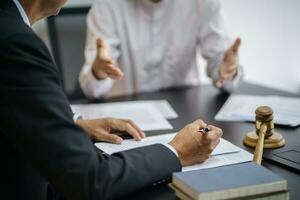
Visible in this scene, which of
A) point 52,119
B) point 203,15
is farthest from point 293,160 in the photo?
point 203,15

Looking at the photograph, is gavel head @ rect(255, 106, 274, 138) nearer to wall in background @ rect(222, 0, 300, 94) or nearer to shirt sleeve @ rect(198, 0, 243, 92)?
shirt sleeve @ rect(198, 0, 243, 92)

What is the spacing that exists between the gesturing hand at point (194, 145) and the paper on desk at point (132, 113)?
0.30 m

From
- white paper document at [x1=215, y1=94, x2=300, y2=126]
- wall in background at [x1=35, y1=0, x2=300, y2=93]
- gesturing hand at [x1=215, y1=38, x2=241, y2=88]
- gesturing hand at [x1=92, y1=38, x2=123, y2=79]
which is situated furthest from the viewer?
wall in background at [x1=35, y1=0, x2=300, y2=93]

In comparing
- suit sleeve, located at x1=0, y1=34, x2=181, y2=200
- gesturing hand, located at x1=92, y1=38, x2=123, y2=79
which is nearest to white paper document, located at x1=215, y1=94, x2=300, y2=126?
gesturing hand, located at x1=92, y1=38, x2=123, y2=79

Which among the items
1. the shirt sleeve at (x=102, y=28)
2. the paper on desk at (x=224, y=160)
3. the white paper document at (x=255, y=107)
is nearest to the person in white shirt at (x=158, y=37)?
the shirt sleeve at (x=102, y=28)

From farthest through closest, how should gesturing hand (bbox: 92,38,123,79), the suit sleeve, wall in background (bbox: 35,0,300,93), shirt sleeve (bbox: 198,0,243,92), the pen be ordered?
wall in background (bbox: 35,0,300,93) < shirt sleeve (bbox: 198,0,243,92) < gesturing hand (bbox: 92,38,123,79) < the pen < the suit sleeve

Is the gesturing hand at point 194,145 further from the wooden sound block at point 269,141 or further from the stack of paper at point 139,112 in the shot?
the stack of paper at point 139,112

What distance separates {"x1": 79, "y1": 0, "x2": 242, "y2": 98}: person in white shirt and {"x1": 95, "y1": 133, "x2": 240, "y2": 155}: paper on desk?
31.3 inches

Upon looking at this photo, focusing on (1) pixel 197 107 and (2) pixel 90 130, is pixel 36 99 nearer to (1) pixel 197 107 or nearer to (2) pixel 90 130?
(2) pixel 90 130

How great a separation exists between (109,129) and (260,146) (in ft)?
1.39

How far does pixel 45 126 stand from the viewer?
803 mm

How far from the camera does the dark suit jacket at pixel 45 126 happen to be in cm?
80

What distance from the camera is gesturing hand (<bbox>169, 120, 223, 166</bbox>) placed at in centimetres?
100

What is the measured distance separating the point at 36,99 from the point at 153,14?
1314mm
